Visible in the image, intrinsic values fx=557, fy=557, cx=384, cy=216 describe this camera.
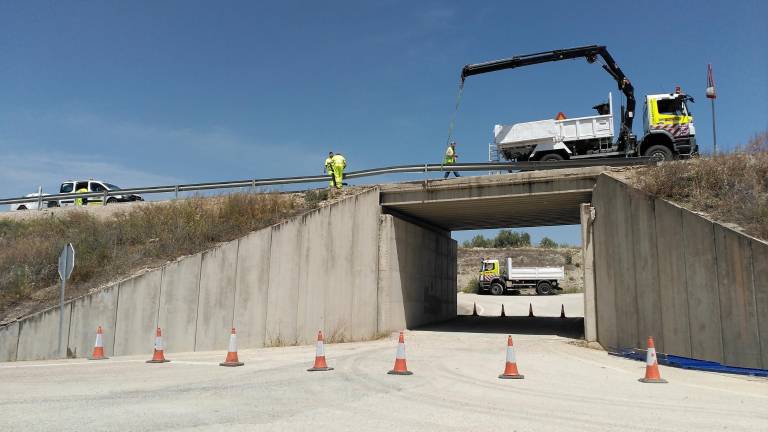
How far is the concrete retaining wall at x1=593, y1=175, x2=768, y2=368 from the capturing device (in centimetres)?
1027

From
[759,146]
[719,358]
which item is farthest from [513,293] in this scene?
[719,358]

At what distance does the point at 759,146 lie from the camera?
47.0 feet

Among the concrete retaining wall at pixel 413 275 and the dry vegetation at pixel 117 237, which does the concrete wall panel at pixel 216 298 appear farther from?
the concrete retaining wall at pixel 413 275

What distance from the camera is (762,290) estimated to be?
1003 centimetres

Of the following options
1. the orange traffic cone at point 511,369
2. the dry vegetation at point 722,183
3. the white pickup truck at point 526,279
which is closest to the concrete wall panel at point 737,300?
the dry vegetation at point 722,183

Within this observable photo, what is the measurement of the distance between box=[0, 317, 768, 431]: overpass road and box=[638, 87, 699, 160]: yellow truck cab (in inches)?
355

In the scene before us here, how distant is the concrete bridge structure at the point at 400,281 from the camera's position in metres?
11.0

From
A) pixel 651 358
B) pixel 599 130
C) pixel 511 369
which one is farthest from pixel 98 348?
pixel 599 130

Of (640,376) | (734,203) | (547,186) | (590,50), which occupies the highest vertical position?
(590,50)

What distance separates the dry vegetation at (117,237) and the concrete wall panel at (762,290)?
11.7m

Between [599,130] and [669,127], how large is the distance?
85.9 inches

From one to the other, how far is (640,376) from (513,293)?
35624 millimetres

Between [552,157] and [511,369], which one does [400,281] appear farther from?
[511,369]

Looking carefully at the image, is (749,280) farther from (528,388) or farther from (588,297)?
(588,297)
